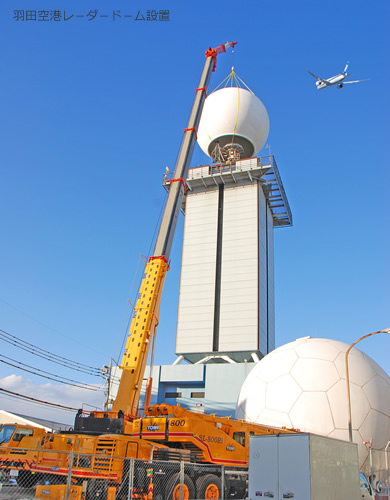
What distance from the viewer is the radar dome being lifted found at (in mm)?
47688

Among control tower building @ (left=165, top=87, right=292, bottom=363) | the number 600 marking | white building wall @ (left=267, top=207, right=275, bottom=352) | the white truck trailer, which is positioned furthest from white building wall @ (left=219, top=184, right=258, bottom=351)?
the white truck trailer

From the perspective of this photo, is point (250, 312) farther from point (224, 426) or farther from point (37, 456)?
point (37, 456)

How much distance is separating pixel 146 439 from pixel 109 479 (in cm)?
298

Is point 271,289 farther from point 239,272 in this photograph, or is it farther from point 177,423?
point 177,423

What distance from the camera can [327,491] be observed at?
10328mm

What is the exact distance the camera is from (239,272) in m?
43.0

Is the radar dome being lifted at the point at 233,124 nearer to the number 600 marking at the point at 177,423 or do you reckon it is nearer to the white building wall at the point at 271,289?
the white building wall at the point at 271,289

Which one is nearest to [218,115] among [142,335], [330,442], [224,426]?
[142,335]

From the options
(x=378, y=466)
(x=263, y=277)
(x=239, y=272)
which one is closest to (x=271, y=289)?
(x=263, y=277)

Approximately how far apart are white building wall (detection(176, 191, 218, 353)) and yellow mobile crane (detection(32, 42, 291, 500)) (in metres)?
22.7

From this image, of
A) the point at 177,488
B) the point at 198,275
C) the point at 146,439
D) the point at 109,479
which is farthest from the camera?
the point at 198,275

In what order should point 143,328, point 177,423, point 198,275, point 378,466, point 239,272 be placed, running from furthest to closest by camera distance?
point 198,275, point 239,272, point 378,466, point 143,328, point 177,423

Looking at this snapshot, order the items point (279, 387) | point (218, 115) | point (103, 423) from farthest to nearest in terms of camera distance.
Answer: point (218, 115)
point (279, 387)
point (103, 423)

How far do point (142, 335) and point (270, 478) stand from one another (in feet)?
29.9
